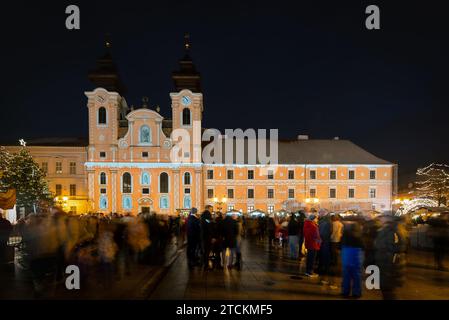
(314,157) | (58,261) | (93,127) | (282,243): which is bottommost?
(282,243)

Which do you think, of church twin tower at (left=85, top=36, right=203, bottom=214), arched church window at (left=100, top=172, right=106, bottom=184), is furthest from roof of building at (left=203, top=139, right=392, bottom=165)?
arched church window at (left=100, top=172, right=106, bottom=184)

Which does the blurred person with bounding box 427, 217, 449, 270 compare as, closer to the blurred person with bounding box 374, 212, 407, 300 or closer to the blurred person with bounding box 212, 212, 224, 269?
the blurred person with bounding box 374, 212, 407, 300

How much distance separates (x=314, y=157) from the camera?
5600 centimetres

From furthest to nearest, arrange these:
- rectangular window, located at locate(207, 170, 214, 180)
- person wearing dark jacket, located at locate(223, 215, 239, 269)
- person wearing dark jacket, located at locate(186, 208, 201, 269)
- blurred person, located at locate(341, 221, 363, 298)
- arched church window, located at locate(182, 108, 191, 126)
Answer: arched church window, located at locate(182, 108, 191, 126) → rectangular window, located at locate(207, 170, 214, 180) → person wearing dark jacket, located at locate(186, 208, 201, 269) → person wearing dark jacket, located at locate(223, 215, 239, 269) → blurred person, located at locate(341, 221, 363, 298)

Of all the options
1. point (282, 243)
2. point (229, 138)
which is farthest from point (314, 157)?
point (282, 243)

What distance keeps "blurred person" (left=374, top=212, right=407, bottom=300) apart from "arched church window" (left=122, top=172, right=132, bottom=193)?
4717 cm

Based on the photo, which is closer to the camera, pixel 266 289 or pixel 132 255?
pixel 266 289

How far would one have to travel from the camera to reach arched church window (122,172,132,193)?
52.8 meters

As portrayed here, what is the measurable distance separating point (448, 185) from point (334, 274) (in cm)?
3477

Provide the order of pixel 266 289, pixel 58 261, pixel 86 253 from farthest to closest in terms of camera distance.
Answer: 1. pixel 86 253
2. pixel 266 289
3. pixel 58 261

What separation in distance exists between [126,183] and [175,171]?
6.40 metres

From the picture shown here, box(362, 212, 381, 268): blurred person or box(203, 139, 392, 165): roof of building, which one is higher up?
box(203, 139, 392, 165): roof of building
